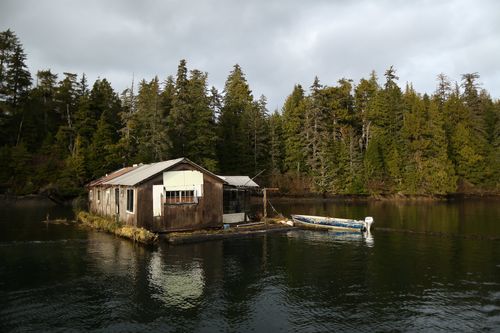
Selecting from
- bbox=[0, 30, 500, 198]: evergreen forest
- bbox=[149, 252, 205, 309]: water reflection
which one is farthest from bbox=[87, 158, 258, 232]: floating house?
bbox=[0, 30, 500, 198]: evergreen forest

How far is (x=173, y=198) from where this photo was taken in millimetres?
28156

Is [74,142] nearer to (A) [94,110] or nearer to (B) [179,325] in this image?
(A) [94,110]

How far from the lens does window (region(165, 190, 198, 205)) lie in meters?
27.9

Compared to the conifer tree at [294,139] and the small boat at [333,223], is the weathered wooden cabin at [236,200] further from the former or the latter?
the conifer tree at [294,139]

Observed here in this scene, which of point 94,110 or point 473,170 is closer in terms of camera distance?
point 94,110

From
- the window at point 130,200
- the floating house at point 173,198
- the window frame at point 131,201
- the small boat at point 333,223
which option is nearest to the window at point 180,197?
the floating house at point 173,198

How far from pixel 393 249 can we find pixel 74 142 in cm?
5394

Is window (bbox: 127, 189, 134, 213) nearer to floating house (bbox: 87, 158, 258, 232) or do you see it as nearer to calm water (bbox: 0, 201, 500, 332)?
floating house (bbox: 87, 158, 258, 232)

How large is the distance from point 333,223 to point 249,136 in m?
39.8

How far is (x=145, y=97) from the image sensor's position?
58.1 meters

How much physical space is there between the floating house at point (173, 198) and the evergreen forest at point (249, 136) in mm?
23010

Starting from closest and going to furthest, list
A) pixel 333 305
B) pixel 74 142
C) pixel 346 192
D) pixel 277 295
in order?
pixel 333 305 < pixel 277 295 < pixel 74 142 < pixel 346 192

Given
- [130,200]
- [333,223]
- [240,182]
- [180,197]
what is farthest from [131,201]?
[333,223]

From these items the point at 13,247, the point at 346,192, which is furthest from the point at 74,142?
the point at 346,192
